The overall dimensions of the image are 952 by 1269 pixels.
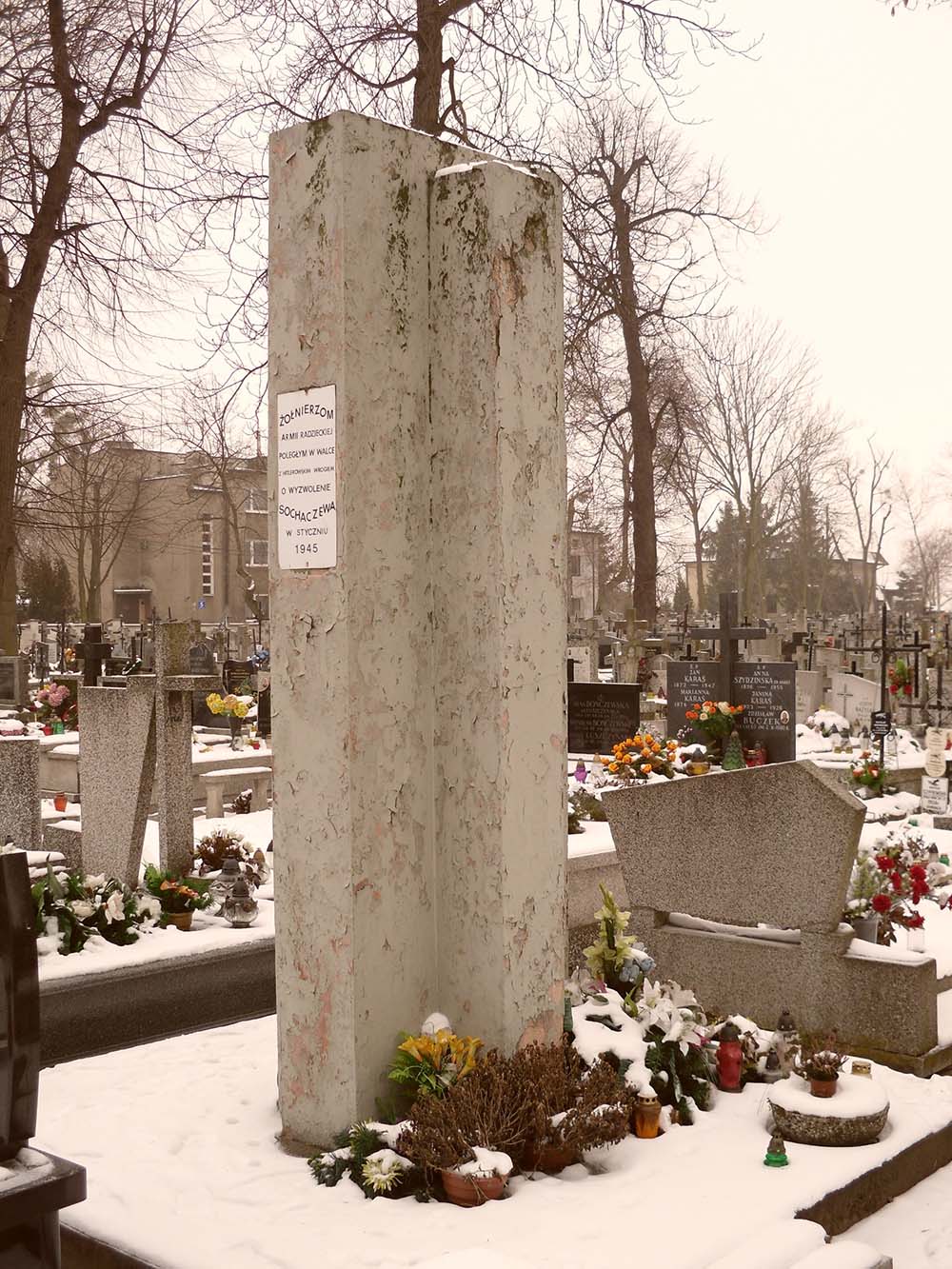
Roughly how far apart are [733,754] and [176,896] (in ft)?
19.0

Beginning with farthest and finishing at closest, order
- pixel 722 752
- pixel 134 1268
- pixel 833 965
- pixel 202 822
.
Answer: pixel 722 752 → pixel 202 822 → pixel 833 965 → pixel 134 1268

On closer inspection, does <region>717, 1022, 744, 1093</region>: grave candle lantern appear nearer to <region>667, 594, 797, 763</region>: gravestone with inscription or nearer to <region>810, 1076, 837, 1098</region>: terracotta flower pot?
<region>810, 1076, 837, 1098</region>: terracotta flower pot

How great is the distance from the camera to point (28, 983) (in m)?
2.90

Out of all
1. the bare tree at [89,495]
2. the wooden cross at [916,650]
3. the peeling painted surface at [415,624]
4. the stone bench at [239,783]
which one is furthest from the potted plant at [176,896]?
the wooden cross at [916,650]

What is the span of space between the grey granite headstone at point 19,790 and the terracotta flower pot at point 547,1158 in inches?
222

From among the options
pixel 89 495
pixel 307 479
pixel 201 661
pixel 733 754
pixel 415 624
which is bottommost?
pixel 733 754

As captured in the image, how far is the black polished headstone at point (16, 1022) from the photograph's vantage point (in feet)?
9.39

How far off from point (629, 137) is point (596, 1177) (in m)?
18.7

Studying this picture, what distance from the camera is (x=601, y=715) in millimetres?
12266

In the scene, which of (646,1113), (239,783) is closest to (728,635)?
(239,783)

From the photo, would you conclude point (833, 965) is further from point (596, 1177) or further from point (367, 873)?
point (367, 873)

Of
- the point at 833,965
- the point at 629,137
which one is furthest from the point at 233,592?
the point at 833,965

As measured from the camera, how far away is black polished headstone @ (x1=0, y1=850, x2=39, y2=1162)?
2.86 m

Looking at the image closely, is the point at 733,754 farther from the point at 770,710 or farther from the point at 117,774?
the point at 117,774
